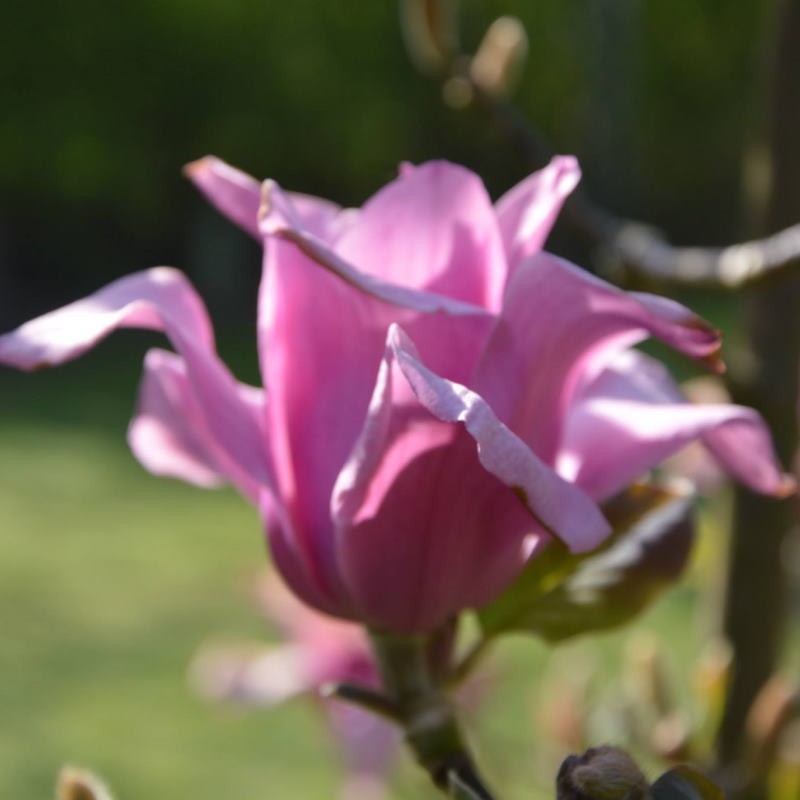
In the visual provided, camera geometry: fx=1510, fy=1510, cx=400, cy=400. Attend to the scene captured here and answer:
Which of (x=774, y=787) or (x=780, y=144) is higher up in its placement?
(x=780, y=144)

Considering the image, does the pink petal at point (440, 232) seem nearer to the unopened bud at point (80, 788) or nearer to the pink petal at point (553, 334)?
the pink petal at point (553, 334)

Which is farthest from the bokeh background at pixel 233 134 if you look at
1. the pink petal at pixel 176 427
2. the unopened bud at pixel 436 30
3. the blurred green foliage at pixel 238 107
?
the pink petal at pixel 176 427

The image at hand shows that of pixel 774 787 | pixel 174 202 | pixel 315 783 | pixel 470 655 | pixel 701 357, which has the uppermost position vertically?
pixel 701 357

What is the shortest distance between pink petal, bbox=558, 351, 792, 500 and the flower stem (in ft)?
0.26

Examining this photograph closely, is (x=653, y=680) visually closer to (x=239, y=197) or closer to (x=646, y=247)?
(x=646, y=247)

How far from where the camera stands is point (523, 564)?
45cm

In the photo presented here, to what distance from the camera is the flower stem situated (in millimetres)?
459

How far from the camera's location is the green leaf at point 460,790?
41cm

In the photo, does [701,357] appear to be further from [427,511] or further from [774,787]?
[774,787]

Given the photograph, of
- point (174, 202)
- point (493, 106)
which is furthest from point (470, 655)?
point (174, 202)

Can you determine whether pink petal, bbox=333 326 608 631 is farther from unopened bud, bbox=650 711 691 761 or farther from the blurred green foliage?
the blurred green foliage

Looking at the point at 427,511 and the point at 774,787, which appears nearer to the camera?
the point at 427,511

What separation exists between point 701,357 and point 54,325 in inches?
7.0

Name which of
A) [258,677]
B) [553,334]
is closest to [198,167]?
[553,334]
